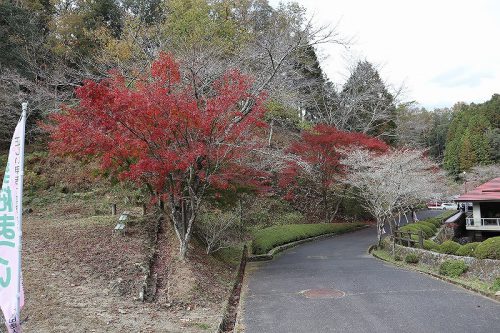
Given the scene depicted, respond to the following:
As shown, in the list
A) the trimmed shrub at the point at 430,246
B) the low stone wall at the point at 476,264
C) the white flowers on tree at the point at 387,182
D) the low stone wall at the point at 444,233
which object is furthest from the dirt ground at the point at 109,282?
the low stone wall at the point at 444,233

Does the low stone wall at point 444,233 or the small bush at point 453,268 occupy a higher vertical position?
the small bush at point 453,268

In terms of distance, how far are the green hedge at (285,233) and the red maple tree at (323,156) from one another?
2311mm

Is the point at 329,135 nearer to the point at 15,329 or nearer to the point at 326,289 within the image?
the point at 326,289

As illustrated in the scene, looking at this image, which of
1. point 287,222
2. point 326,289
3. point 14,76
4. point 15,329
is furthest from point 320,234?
point 15,329

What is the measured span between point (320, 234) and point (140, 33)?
15.5 metres

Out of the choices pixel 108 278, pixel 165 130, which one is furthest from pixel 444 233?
pixel 108 278

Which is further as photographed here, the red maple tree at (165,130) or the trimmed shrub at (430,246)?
the trimmed shrub at (430,246)

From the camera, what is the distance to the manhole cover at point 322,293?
31.9 feet

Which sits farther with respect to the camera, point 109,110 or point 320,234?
point 320,234

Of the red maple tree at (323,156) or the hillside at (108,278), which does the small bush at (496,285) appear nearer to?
the hillside at (108,278)

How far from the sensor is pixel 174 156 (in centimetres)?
1042

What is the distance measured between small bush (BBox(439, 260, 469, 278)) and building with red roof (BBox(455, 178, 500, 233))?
43.5 ft

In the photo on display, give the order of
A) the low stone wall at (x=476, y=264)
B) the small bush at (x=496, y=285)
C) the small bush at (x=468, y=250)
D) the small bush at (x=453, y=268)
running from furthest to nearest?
the small bush at (x=468, y=250)
the small bush at (x=453, y=268)
the low stone wall at (x=476, y=264)
the small bush at (x=496, y=285)

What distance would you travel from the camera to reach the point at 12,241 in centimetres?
483
